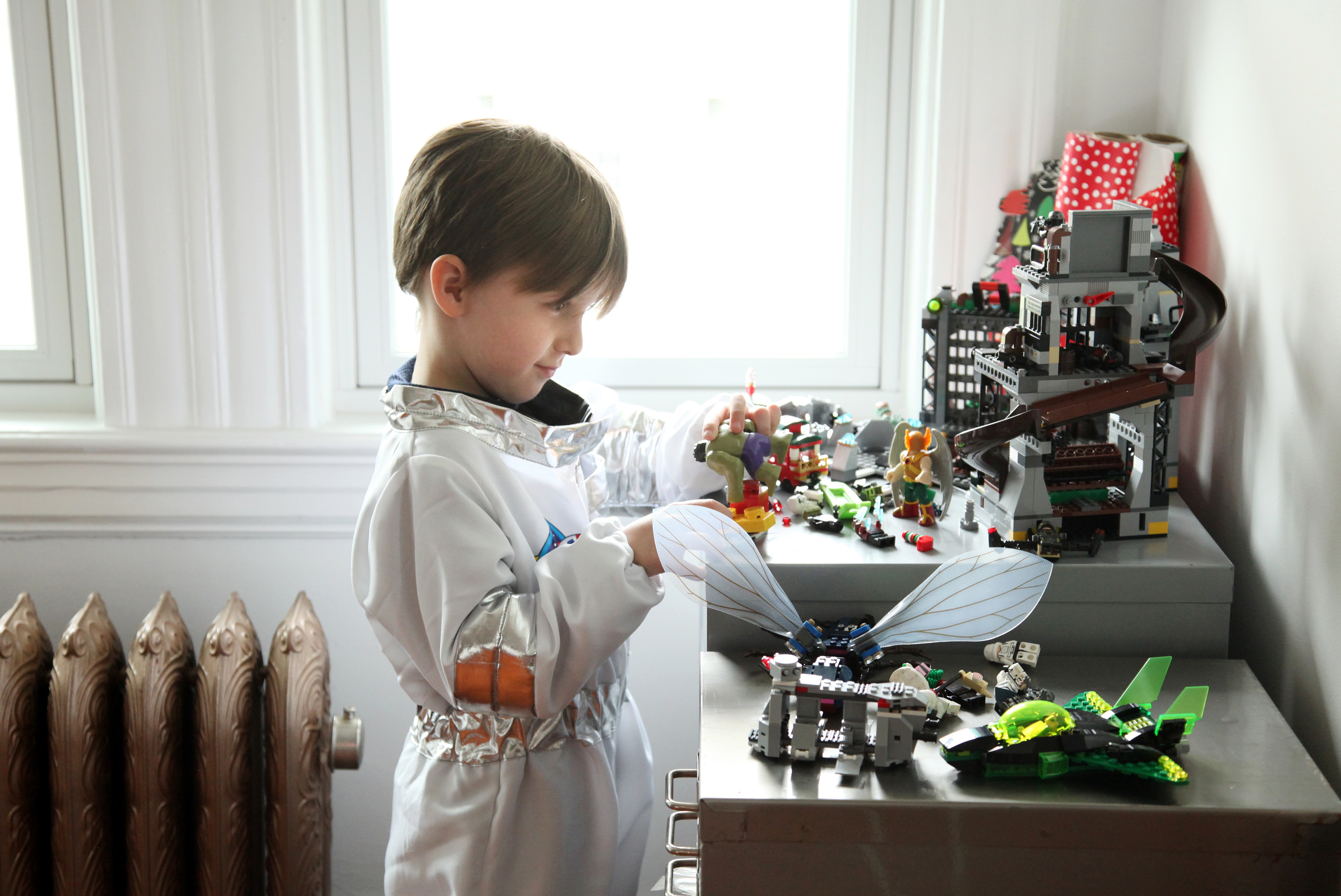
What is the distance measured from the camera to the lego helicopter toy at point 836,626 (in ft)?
2.47

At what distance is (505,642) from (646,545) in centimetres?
14

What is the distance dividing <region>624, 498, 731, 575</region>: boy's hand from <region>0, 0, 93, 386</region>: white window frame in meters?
1.06

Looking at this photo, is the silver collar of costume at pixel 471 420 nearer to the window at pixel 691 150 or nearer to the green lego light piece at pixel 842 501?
the green lego light piece at pixel 842 501

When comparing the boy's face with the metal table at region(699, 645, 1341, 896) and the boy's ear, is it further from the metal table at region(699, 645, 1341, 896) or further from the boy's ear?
the metal table at region(699, 645, 1341, 896)

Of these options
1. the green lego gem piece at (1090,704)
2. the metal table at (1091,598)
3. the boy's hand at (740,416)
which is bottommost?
the green lego gem piece at (1090,704)

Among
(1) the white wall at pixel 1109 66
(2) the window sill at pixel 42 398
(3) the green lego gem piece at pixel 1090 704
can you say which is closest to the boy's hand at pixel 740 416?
(3) the green lego gem piece at pixel 1090 704

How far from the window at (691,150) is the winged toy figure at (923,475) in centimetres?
58

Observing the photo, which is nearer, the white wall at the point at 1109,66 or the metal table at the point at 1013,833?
the metal table at the point at 1013,833

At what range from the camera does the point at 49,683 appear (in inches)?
53.6

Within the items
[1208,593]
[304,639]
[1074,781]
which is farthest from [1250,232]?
[304,639]

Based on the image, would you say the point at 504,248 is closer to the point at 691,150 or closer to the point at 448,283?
the point at 448,283

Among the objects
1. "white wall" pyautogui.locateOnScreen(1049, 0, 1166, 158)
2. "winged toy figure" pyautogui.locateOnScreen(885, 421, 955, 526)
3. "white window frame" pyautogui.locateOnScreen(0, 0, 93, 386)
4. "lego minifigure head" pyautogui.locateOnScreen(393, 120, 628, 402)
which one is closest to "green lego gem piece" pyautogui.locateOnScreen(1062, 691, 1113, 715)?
"winged toy figure" pyautogui.locateOnScreen(885, 421, 955, 526)

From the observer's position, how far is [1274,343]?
3.20 feet

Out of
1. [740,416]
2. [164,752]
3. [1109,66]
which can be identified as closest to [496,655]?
[740,416]
